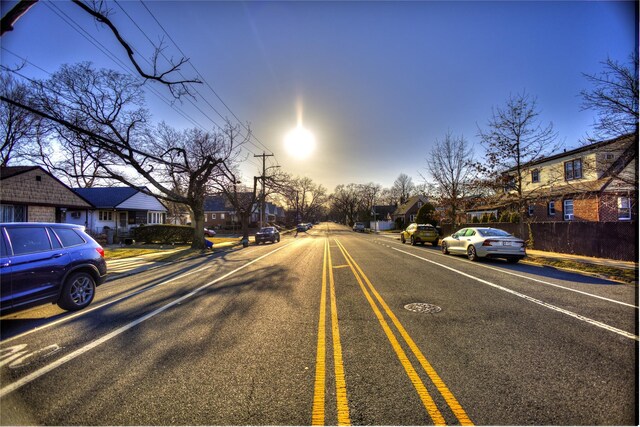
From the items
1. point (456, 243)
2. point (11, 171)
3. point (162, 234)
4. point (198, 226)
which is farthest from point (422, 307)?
point (162, 234)

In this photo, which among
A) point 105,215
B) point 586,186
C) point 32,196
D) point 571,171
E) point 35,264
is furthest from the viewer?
point 105,215

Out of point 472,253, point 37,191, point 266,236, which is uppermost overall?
point 37,191

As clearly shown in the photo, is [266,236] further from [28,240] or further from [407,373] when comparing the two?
[407,373]

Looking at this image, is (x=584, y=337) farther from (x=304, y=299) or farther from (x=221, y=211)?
(x=221, y=211)

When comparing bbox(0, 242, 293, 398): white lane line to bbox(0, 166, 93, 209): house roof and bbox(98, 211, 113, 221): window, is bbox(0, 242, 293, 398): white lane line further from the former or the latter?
bbox(98, 211, 113, 221): window

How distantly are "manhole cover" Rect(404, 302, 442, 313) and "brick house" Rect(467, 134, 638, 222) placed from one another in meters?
8.79

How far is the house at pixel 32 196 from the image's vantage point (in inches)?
773

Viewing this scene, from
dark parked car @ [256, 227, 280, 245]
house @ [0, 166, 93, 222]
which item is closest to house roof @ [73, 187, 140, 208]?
house @ [0, 166, 93, 222]

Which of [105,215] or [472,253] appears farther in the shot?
[105,215]

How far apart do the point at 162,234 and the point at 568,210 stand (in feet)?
113

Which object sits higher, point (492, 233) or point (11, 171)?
point (11, 171)

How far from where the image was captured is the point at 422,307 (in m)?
6.32

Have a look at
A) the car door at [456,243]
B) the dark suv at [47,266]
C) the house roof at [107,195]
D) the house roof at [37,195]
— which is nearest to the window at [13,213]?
the house roof at [37,195]

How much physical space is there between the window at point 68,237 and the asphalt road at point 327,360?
4.64 ft
